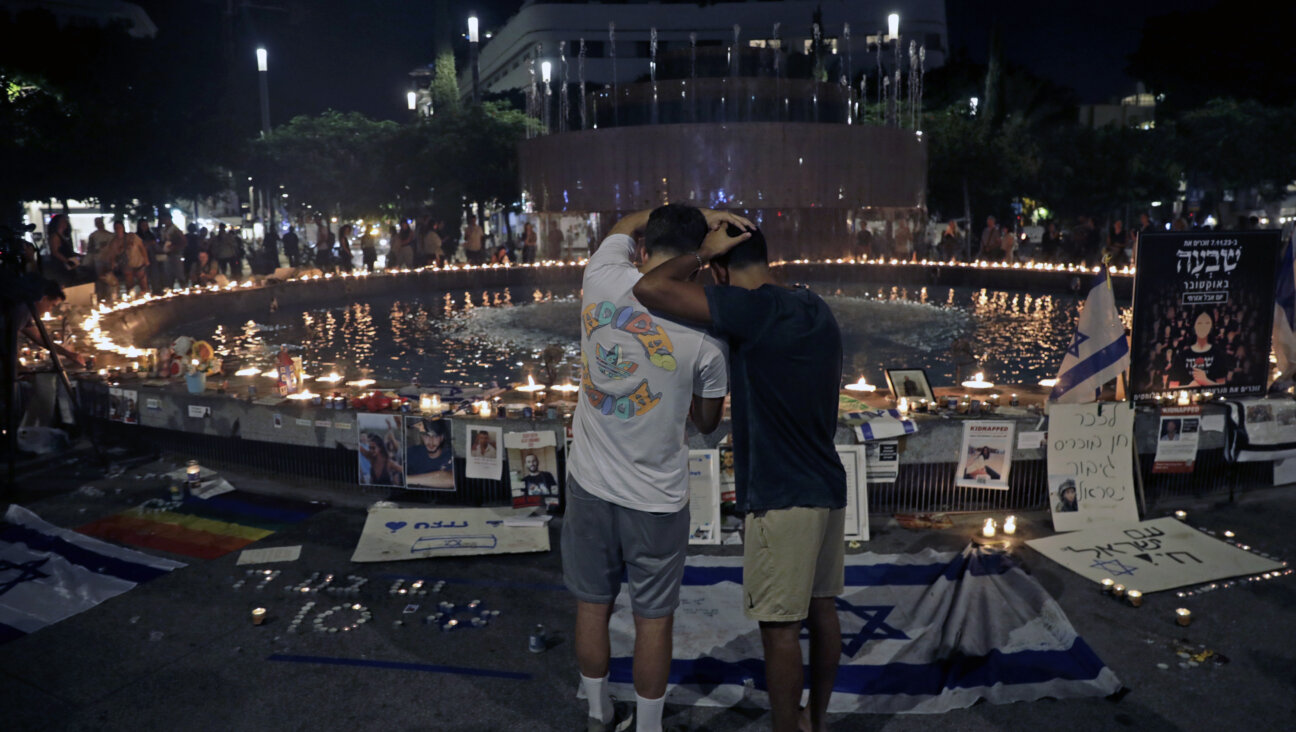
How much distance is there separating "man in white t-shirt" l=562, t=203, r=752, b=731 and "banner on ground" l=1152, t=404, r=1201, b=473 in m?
4.39

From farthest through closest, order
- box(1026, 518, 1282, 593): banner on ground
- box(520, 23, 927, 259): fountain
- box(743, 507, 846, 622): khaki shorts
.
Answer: box(520, 23, 927, 259): fountain → box(1026, 518, 1282, 593): banner on ground → box(743, 507, 846, 622): khaki shorts


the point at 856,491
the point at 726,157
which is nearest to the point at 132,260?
the point at 726,157

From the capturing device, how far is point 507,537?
571 cm

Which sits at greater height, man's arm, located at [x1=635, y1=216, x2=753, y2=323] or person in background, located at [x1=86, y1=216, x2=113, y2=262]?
person in background, located at [x1=86, y1=216, x2=113, y2=262]

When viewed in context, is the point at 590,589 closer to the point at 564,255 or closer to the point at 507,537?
the point at 507,537

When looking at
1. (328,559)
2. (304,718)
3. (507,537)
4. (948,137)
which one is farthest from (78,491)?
(948,137)

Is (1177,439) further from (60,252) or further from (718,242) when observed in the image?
(60,252)

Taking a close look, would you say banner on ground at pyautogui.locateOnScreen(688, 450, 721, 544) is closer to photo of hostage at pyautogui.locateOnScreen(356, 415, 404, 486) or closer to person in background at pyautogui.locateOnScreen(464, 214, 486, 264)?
photo of hostage at pyautogui.locateOnScreen(356, 415, 404, 486)

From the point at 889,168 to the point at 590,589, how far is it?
59.6ft

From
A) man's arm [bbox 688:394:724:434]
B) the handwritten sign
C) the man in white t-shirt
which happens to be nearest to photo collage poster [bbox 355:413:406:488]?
the man in white t-shirt

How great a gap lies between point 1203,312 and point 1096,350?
0.97m

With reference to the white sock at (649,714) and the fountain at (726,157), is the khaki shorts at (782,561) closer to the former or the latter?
the white sock at (649,714)

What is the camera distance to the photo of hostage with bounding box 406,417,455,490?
6320mm

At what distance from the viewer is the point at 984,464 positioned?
242 inches
